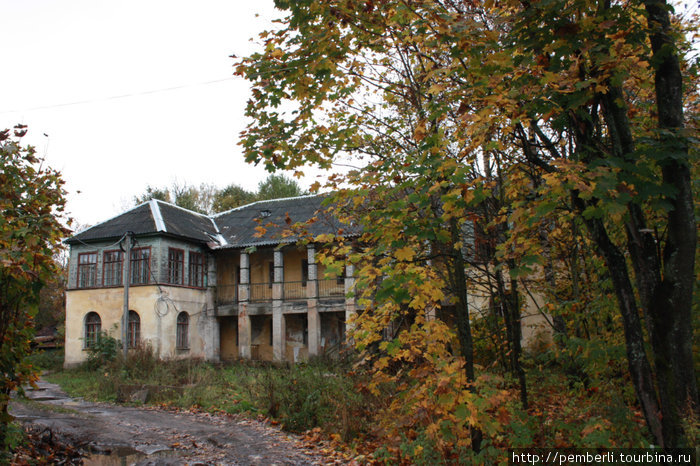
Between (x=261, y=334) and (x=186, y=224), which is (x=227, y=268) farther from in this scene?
(x=261, y=334)

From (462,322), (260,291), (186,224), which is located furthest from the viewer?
(260,291)

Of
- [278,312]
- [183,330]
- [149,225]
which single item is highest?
[149,225]

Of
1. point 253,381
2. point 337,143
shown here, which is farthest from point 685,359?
point 253,381

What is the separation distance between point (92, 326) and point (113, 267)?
108 inches

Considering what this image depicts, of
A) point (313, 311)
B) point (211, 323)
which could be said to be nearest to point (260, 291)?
point (211, 323)

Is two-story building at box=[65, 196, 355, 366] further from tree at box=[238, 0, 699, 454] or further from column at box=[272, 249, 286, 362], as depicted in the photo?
tree at box=[238, 0, 699, 454]

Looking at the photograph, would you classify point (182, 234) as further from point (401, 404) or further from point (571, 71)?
point (571, 71)

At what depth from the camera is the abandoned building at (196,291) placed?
20281 mm

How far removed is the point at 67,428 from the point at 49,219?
613cm

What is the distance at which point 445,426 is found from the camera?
13.1 feet

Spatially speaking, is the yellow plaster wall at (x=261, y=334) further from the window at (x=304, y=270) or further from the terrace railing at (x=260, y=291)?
the window at (x=304, y=270)

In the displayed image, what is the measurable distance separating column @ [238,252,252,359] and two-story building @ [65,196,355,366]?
0.15 feet

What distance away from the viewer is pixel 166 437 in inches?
350

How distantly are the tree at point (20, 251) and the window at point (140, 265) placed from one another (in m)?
15.8
